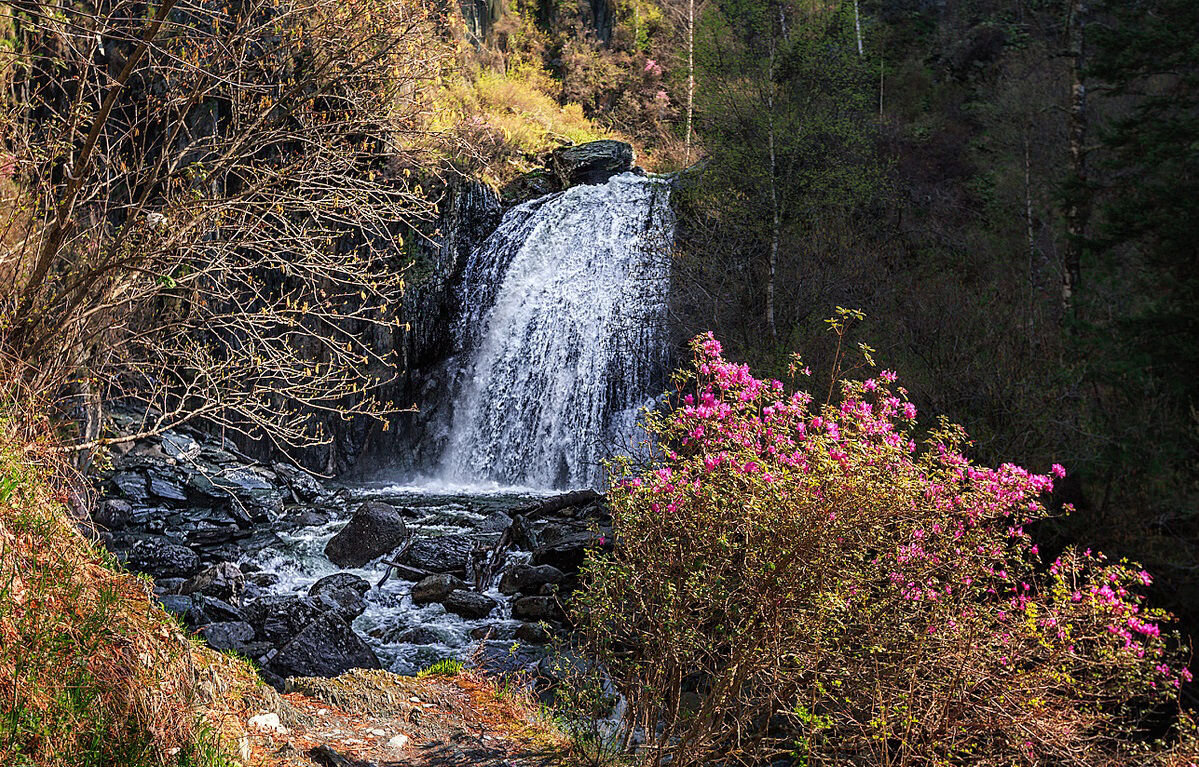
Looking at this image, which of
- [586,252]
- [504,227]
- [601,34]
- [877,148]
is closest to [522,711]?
[586,252]

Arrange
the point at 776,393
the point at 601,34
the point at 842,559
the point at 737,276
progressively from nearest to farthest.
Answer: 1. the point at 842,559
2. the point at 776,393
3. the point at 737,276
4. the point at 601,34

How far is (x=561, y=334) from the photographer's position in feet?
56.7

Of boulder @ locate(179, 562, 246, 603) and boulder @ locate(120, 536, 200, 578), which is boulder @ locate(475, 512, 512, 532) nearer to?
boulder @ locate(179, 562, 246, 603)

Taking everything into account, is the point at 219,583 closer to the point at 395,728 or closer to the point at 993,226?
the point at 395,728

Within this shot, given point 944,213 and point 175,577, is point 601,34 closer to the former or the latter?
point 944,213

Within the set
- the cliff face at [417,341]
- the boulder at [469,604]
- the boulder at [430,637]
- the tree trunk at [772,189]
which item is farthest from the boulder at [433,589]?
the cliff face at [417,341]

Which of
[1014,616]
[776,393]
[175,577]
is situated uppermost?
[776,393]

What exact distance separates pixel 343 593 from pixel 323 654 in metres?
2.45

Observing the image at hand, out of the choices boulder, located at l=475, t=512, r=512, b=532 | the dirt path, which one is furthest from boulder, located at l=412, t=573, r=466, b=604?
the dirt path

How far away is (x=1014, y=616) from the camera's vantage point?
4.89m

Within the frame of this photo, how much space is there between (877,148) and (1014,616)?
656 inches

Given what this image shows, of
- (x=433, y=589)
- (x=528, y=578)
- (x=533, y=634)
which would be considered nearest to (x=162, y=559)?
(x=433, y=589)

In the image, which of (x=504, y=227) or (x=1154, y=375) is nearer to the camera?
(x=1154, y=375)

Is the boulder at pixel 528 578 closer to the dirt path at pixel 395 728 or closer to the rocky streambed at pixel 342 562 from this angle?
the rocky streambed at pixel 342 562
